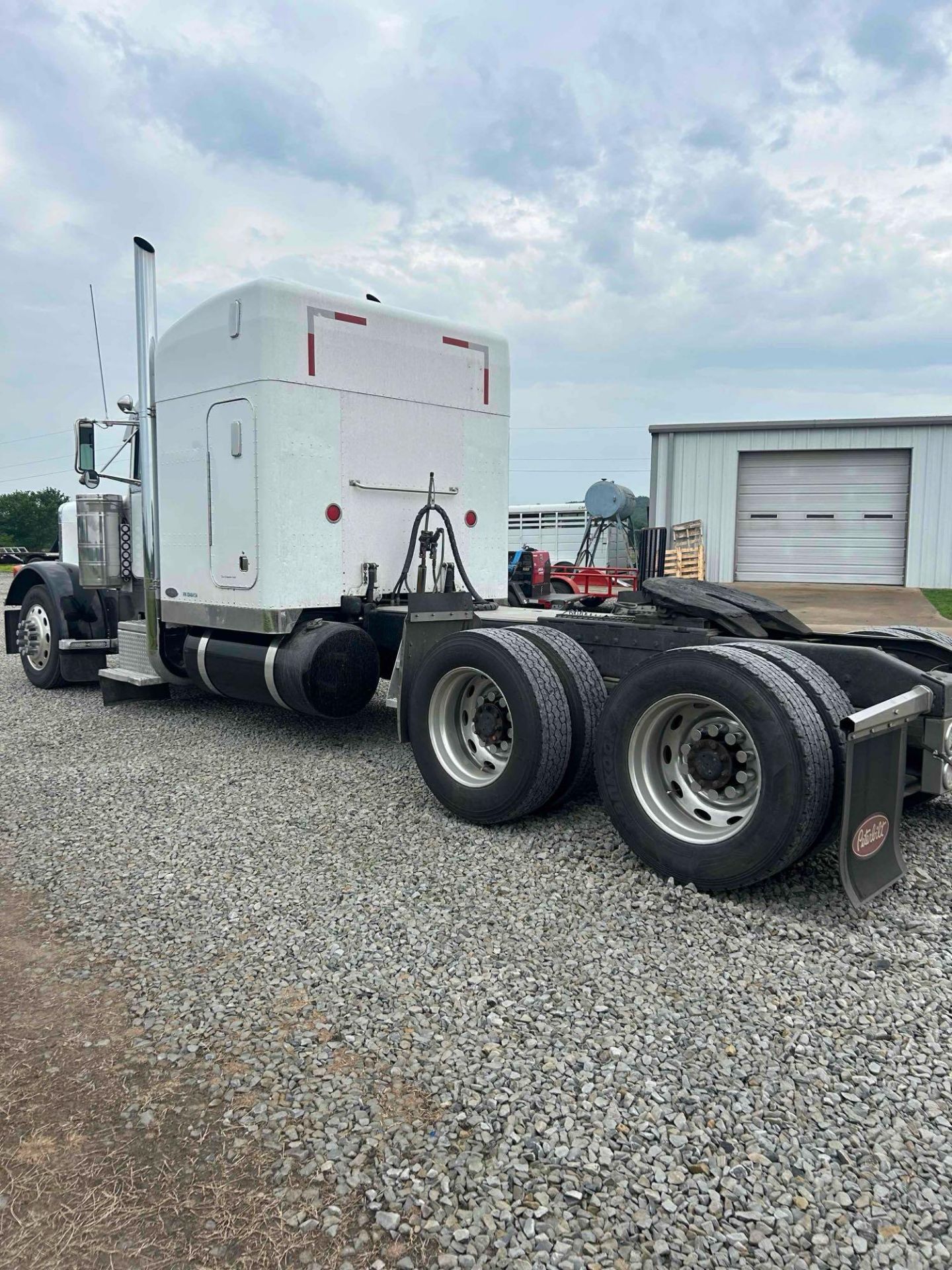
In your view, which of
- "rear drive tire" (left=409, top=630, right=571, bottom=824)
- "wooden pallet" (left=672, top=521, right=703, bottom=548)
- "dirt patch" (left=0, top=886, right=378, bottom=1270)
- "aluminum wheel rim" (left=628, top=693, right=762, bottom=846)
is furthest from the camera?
"wooden pallet" (left=672, top=521, right=703, bottom=548)

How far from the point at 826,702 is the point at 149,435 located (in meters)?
5.86

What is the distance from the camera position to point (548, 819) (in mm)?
5043

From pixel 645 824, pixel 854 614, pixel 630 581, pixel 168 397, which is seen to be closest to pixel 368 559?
pixel 168 397

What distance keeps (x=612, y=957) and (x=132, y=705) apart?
20.5 ft

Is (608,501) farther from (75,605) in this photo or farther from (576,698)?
(576,698)

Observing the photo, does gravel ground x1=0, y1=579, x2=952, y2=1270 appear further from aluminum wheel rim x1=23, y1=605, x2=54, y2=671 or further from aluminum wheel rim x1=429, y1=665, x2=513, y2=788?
aluminum wheel rim x1=23, y1=605, x2=54, y2=671

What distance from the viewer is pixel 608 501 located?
22.8 m

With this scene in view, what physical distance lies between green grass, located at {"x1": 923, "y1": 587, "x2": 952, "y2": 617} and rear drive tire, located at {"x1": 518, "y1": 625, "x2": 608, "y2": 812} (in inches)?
531

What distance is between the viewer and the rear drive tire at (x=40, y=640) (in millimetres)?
9094

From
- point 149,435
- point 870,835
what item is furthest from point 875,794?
point 149,435

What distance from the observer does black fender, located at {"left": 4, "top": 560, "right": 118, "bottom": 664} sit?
9055 millimetres

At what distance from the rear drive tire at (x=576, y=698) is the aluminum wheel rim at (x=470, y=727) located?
0.34 m

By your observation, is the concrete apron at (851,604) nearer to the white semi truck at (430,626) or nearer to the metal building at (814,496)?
the metal building at (814,496)

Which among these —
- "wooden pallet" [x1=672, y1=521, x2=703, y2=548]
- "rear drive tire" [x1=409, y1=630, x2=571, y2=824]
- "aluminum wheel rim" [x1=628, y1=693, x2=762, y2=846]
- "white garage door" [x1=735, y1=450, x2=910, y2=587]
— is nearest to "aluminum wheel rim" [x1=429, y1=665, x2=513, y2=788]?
"rear drive tire" [x1=409, y1=630, x2=571, y2=824]
